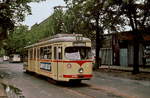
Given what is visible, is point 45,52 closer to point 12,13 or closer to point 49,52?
point 49,52

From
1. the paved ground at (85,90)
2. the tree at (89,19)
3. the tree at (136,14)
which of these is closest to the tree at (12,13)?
the tree at (89,19)

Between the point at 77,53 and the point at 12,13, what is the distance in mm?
17784

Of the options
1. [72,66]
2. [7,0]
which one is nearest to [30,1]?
[7,0]

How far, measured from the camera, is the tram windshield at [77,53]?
57.3ft

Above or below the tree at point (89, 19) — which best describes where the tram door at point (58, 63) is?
below

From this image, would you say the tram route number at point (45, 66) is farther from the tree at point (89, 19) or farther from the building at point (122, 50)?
the building at point (122, 50)

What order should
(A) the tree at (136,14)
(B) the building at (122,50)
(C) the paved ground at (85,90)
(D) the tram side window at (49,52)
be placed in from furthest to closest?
(B) the building at (122,50), (A) the tree at (136,14), (D) the tram side window at (49,52), (C) the paved ground at (85,90)

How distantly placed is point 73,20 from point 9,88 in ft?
119

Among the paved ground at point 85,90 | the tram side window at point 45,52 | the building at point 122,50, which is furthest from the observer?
the building at point 122,50

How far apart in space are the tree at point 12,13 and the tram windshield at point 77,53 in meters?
15.3

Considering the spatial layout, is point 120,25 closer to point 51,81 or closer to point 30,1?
point 30,1

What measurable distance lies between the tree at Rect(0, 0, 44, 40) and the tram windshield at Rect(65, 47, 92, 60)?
15.3 metres

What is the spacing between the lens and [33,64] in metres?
26.0

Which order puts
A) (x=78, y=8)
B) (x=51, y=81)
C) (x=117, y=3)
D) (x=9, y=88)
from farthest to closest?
(x=78, y=8) < (x=117, y=3) < (x=51, y=81) < (x=9, y=88)
